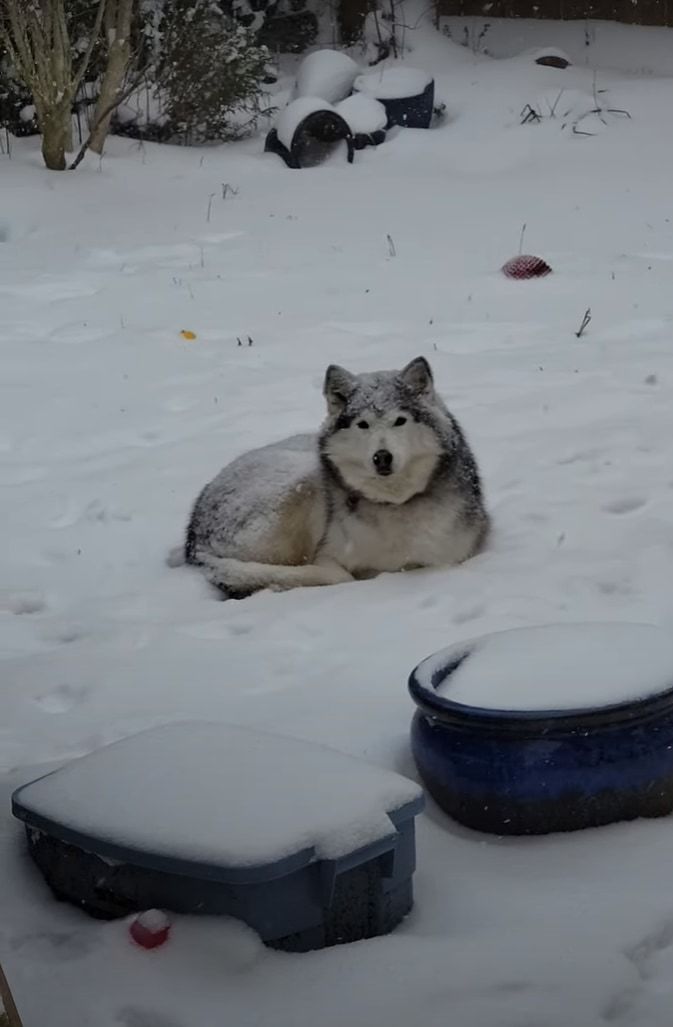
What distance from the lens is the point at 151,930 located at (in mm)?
2396

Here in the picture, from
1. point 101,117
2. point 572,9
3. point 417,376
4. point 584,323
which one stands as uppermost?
point 572,9

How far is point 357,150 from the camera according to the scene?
13.2 metres

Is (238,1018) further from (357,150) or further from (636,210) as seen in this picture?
(357,150)

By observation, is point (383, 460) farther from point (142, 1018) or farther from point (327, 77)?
point (327, 77)

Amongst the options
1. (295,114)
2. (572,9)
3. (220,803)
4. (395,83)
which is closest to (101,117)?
(295,114)

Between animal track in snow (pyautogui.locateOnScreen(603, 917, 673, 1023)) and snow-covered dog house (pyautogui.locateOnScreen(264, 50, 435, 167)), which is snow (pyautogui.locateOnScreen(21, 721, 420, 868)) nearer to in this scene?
animal track in snow (pyautogui.locateOnScreen(603, 917, 673, 1023))

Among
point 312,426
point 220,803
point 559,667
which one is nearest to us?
point 220,803

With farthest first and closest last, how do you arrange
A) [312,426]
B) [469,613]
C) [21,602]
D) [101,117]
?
[101,117]
[312,426]
[21,602]
[469,613]

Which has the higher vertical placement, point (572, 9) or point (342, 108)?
point (572, 9)

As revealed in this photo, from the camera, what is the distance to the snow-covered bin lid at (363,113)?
1322 centimetres

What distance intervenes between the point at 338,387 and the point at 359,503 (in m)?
0.46

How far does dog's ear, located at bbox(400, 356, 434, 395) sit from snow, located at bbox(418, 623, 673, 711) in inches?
69.3

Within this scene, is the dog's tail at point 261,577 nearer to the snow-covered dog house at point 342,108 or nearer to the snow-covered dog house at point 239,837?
the snow-covered dog house at point 239,837

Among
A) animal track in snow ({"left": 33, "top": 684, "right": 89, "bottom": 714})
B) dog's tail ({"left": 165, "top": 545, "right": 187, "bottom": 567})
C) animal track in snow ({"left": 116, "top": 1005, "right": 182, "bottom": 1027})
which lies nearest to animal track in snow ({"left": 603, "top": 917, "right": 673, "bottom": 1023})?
animal track in snow ({"left": 116, "top": 1005, "right": 182, "bottom": 1027})
